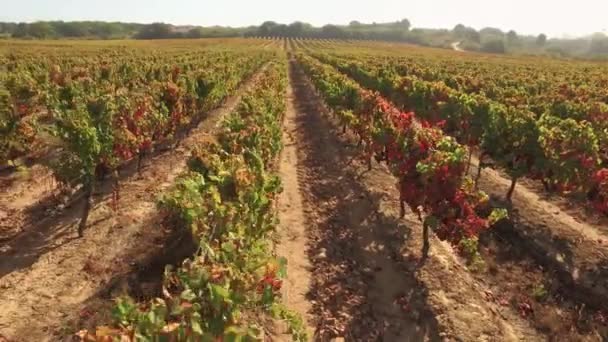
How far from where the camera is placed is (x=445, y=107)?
2428 centimetres

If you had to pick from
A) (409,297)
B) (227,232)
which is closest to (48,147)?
(227,232)

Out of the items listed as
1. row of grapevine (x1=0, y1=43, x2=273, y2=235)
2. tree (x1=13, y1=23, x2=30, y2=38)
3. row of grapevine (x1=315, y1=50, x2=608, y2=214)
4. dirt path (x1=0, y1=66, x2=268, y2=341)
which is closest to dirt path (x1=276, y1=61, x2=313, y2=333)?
dirt path (x1=0, y1=66, x2=268, y2=341)

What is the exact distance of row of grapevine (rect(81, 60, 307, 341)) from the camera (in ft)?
18.4

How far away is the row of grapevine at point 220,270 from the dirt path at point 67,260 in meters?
1.92

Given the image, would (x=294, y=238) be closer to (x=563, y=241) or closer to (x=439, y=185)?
(x=439, y=185)

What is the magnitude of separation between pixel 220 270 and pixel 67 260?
775 cm

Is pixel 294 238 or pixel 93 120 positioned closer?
pixel 93 120

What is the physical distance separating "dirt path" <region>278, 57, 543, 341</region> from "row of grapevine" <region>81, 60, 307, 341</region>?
6.69 feet

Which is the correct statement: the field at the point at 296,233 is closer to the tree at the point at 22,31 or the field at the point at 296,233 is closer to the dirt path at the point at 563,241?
the dirt path at the point at 563,241

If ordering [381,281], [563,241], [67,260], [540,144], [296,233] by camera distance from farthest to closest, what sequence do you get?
[540,144], [296,233], [563,241], [67,260], [381,281]

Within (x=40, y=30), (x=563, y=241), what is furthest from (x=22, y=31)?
(x=563, y=241)

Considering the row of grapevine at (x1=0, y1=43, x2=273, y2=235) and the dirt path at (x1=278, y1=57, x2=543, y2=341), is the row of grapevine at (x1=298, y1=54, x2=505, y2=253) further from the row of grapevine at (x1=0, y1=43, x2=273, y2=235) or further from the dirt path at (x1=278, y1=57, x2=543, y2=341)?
the row of grapevine at (x1=0, y1=43, x2=273, y2=235)

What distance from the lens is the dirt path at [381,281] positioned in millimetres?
10477

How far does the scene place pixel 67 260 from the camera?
12.5 meters
